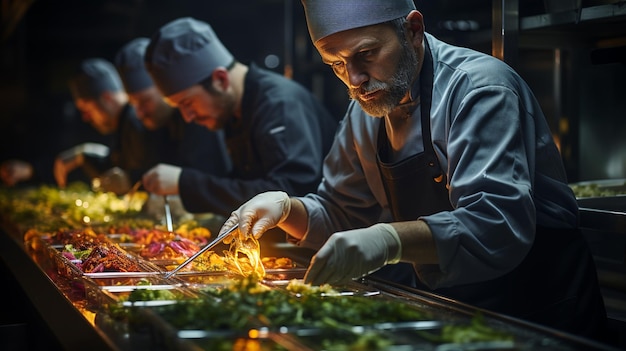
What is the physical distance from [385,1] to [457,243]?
0.82 m

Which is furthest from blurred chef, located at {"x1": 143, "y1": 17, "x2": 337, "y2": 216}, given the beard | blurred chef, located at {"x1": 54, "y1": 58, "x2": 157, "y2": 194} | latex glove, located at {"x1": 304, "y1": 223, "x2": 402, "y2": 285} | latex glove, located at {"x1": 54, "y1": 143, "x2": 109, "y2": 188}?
latex glove, located at {"x1": 54, "y1": 143, "x2": 109, "y2": 188}

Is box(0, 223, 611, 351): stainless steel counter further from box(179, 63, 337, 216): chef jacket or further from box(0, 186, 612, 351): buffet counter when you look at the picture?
box(179, 63, 337, 216): chef jacket

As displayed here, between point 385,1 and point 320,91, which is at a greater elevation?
point 385,1

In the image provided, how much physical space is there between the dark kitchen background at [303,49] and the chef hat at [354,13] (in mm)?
695

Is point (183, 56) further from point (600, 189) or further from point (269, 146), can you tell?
point (600, 189)

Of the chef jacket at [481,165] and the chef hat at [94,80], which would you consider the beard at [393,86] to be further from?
the chef hat at [94,80]

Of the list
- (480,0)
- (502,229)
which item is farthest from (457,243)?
(480,0)

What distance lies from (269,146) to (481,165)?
1928mm

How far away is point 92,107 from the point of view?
22.7ft

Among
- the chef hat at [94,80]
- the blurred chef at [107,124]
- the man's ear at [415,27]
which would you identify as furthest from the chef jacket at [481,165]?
the chef hat at [94,80]

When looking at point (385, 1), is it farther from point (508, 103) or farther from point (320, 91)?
point (320, 91)

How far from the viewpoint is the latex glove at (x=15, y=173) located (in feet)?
23.7

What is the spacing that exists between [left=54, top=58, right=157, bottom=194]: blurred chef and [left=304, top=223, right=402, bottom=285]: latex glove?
4.29 metres

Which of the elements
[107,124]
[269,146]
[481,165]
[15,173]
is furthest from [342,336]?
[15,173]
